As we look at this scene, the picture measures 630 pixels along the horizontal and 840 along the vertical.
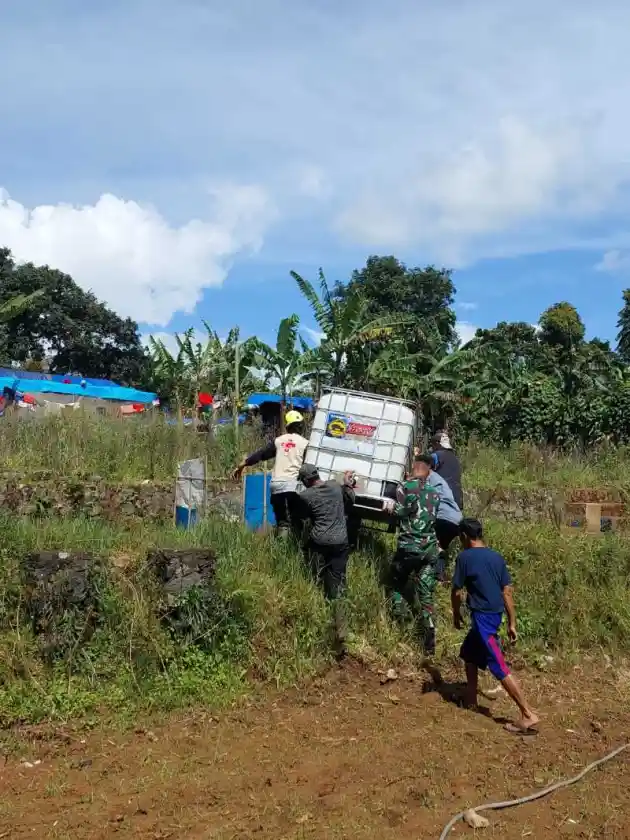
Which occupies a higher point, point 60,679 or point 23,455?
point 23,455

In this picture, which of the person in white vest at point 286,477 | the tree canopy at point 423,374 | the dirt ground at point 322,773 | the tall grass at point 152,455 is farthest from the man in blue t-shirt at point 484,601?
the tree canopy at point 423,374

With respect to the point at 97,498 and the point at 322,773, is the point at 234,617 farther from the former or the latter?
the point at 97,498

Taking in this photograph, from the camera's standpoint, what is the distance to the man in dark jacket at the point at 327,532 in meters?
6.89

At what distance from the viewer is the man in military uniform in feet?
22.8

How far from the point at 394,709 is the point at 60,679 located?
2634 millimetres

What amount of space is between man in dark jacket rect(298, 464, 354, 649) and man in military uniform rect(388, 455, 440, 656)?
55 centimetres

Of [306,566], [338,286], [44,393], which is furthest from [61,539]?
[338,286]

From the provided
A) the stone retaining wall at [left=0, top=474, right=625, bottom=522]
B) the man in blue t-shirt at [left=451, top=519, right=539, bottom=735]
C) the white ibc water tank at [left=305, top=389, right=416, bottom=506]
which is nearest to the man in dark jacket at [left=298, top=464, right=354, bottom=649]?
the white ibc water tank at [left=305, top=389, right=416, bottom=506]

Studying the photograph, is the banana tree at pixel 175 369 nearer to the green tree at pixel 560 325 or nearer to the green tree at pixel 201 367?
the green tree at pixel 201 367

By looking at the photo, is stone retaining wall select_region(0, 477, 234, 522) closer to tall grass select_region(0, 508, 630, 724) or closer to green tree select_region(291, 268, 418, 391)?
tall grass select_region(0, 508, 630, 724)

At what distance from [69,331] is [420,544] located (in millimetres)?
32080

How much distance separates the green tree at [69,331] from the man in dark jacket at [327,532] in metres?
28.0

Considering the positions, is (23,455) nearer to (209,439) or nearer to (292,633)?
(209,439)

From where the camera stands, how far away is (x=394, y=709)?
19.7 feet
